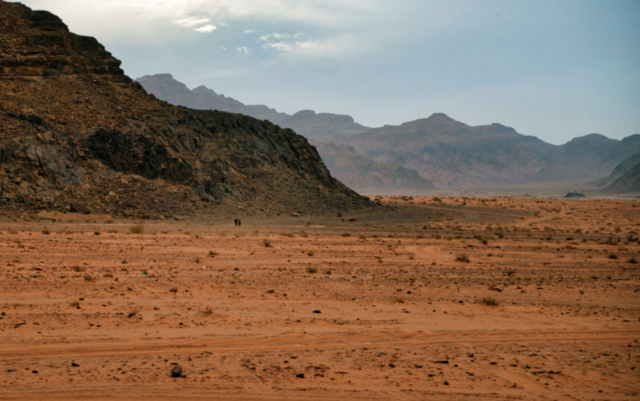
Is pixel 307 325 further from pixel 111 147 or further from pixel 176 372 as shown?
pixel 111 147

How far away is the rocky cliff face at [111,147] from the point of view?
1580 inches

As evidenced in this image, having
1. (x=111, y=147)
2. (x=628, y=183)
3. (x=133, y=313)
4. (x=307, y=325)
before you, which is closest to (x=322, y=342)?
(x=307, y=325)

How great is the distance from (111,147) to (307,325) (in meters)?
40.0

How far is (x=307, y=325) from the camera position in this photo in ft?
35.0

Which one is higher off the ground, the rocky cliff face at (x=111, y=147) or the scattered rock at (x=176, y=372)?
the rocky cliff face at (x=111, y=147)

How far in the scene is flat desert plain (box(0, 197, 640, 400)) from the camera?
740 cm

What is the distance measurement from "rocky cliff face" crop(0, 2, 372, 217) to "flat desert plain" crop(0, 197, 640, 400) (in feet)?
67.2

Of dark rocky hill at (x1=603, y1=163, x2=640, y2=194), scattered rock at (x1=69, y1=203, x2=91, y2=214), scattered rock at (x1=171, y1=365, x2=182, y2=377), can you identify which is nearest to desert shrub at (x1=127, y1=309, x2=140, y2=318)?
scattered rock at (x1=171, y1=365, x2=182, y2=377)

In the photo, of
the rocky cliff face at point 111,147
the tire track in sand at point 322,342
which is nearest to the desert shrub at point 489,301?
the tire track in sand at point 322,342

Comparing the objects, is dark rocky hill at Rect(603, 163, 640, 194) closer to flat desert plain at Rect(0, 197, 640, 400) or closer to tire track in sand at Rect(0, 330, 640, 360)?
flat desert plain at Rect(0, 197, 640, 400)

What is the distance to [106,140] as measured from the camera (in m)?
45.6

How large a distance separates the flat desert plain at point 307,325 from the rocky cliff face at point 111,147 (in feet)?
67.2

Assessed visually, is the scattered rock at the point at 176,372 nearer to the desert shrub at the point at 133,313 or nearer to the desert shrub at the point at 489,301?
the desert shrub at the point at 133,313

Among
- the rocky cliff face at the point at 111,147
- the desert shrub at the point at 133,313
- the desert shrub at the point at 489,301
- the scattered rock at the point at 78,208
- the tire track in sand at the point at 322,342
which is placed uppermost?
the rocky cliff face at the point at 111,147
